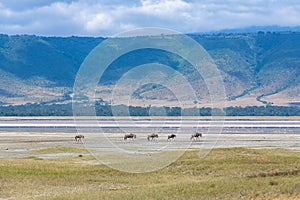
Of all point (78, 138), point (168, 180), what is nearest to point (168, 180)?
point (168, 180)

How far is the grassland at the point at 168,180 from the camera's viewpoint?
38469 mm

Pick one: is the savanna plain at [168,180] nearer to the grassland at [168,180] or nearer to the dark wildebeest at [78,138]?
the grassland at [168,180]

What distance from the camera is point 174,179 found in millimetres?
47469

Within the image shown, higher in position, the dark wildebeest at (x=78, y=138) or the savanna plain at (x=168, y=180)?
the savanna plain at (x=168, y=180)

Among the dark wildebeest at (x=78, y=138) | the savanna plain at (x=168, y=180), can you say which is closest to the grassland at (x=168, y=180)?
the savanna plain at (x=168, y=180)

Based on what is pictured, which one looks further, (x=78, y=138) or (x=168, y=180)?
(x=78, y=138)

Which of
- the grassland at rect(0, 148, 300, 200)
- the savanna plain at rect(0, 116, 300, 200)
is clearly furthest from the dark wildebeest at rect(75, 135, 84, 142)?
the grassland at rect(0, 148, 300, 200)

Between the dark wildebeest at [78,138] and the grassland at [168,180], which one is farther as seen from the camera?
the dark wildebeest at [78,138]

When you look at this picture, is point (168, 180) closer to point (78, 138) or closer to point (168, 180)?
point (168, 180)

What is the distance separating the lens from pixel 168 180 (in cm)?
A: 4684

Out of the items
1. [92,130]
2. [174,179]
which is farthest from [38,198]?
[92,130]

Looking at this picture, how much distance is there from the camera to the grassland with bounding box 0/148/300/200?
126 ft

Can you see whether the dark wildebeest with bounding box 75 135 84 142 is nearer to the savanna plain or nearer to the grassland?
the savanna plain

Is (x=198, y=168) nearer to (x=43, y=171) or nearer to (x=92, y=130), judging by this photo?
(x=43, y=171)
